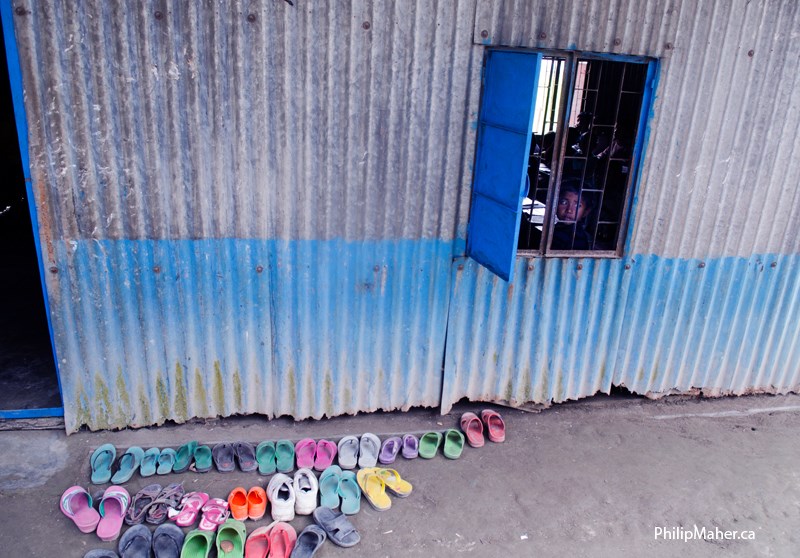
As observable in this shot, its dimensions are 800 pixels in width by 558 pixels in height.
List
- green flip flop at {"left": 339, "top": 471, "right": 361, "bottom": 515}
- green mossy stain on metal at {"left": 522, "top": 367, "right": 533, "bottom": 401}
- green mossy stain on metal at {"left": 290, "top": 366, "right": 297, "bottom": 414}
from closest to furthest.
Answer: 1. green flip flop at {"left": 339, "top": 471, "right": 361, "bottom": 515}
2. green mossy stain on metal at {"left": 290, "top": 366, "right": 297, "bottom": 414}
3. green mossy stain on metal at {"left": 522, "top": 367, "right": 533, "bottom": 401}

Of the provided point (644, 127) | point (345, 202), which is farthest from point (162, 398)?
point (644, 127)

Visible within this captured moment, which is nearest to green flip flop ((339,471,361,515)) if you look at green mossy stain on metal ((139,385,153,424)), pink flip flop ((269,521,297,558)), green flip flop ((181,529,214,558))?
pink flip flop ((269,521,297,558))

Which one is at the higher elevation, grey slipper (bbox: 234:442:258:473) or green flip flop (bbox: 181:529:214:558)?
grey slipper (bbox: 234:442:258:473)

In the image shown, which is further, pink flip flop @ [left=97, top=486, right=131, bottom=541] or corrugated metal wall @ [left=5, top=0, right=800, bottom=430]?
corrugated metal wall @ [left=5, top=0, right=800, bottom=430]

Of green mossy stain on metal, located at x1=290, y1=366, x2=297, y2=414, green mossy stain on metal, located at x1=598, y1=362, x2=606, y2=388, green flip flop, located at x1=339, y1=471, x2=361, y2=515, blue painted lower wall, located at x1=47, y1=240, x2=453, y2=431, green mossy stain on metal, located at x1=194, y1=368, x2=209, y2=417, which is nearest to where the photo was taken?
green flip flop, located at x1=339, y1=471, x2=361, y2=515

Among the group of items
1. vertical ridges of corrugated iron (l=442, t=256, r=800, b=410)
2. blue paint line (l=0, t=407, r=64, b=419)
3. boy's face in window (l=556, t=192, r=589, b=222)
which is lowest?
blue paint line (l=0, t=407, r=64, b=419)

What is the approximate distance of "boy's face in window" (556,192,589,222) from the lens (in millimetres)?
4523

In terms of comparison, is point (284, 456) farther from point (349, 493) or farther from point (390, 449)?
point (390, 449)

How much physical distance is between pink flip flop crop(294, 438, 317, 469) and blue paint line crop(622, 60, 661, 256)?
2827mm

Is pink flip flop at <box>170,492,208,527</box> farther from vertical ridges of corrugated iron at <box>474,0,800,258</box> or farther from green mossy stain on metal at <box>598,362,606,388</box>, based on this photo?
vertical ridges of corrugated iron at <box>474,0,800,258</box>

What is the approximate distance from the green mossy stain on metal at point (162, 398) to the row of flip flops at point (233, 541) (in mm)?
952

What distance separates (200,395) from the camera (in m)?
4.34

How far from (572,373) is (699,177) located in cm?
179

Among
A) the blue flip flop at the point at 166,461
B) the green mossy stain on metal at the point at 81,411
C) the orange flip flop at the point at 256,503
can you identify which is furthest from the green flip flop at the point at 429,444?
the green mossy stain on metal at the point at 81,411
